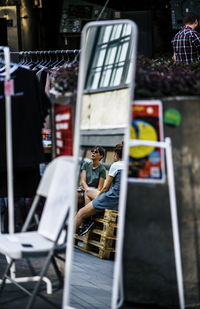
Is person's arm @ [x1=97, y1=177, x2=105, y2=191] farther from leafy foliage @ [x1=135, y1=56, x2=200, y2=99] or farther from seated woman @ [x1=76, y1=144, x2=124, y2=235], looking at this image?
leafy foliage @ [x1=135, y1=56, x2=200, y2=99]

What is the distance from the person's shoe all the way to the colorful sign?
4.07 meters

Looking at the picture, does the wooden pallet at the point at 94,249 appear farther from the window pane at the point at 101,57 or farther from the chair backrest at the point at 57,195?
the window pane at the point at 101,57

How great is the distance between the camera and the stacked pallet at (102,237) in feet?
28.7

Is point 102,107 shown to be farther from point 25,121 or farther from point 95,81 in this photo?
point 25,121

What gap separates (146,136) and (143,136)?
20mm

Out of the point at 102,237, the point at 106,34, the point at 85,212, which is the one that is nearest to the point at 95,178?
the point at 85,212

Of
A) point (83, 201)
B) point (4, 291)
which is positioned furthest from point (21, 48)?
point (4, 291)

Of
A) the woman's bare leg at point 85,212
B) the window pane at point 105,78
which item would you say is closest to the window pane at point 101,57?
the window pane at point 105,78

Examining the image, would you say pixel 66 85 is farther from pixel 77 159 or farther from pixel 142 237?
pixel 142 237

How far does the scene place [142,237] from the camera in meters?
5.54

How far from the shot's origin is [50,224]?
215 inches

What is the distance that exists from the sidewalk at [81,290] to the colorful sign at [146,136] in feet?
4.42

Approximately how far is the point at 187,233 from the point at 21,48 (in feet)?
28.4

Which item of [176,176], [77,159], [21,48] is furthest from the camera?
[21,48]
